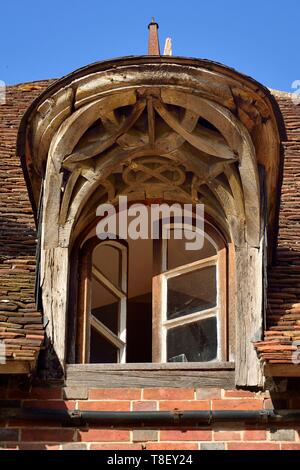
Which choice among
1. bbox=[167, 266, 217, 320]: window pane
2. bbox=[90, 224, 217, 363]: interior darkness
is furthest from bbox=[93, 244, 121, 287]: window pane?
bbox=[167, 266, 217, 320]: window pane

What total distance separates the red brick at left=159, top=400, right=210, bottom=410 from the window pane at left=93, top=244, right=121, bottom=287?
1433mm

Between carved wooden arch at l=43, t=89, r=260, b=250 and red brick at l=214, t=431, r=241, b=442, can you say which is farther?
carved wooden arch at l=43, t=89, r=260, b=250

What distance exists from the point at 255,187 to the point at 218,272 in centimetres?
67

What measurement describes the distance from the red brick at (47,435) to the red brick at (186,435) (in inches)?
23.4

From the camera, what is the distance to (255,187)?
33.4ft

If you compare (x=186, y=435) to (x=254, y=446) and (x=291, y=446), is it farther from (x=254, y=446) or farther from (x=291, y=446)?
(x=291, y=446)

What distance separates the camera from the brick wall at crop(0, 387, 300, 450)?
31.1ft

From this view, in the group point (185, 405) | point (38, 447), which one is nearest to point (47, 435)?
point (38, 447)

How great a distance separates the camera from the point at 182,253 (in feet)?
35.3

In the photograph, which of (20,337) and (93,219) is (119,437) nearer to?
(20,337)

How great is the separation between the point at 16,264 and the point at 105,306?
0.77 metres
